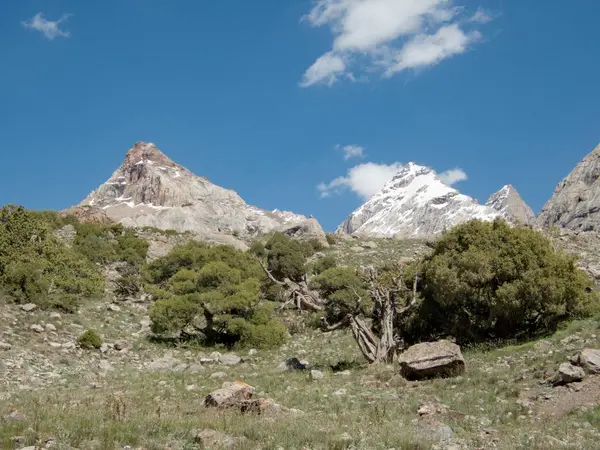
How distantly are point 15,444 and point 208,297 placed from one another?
Result: 1840 cm

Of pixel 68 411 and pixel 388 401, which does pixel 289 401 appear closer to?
pixel 388 401

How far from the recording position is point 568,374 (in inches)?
509

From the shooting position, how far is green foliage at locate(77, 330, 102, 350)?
22141 millimetres

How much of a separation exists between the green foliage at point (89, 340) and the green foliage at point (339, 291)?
10.1 metres

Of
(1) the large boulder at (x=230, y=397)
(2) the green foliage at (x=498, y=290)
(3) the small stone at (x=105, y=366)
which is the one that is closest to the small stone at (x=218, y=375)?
(3) the small stone at (x=105, y=366)

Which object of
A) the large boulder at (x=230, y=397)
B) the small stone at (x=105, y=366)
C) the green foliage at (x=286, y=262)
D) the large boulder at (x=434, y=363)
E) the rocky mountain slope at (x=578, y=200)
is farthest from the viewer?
the rocky mountain slope at (x=578, y=200)

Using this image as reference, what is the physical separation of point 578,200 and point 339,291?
122855mm

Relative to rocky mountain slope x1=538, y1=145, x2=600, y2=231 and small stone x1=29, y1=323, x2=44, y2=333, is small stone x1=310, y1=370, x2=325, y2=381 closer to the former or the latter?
small stone x1=29, y1=323, x2=44, y2=333

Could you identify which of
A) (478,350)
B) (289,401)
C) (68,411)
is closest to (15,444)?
(68,411)

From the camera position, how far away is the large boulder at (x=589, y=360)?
43.4 feet

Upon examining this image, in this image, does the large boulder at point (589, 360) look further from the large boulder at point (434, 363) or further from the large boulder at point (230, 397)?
the large boulder at point (230, 397)

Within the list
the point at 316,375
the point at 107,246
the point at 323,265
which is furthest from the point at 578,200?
the point at 316,375

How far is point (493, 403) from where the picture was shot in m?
12.5

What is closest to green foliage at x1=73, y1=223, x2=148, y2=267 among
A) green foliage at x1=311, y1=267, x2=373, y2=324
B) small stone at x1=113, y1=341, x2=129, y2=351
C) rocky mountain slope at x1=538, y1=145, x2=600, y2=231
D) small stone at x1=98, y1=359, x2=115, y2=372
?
small stone at x1=113, y1=341, x2=129, y2=351
